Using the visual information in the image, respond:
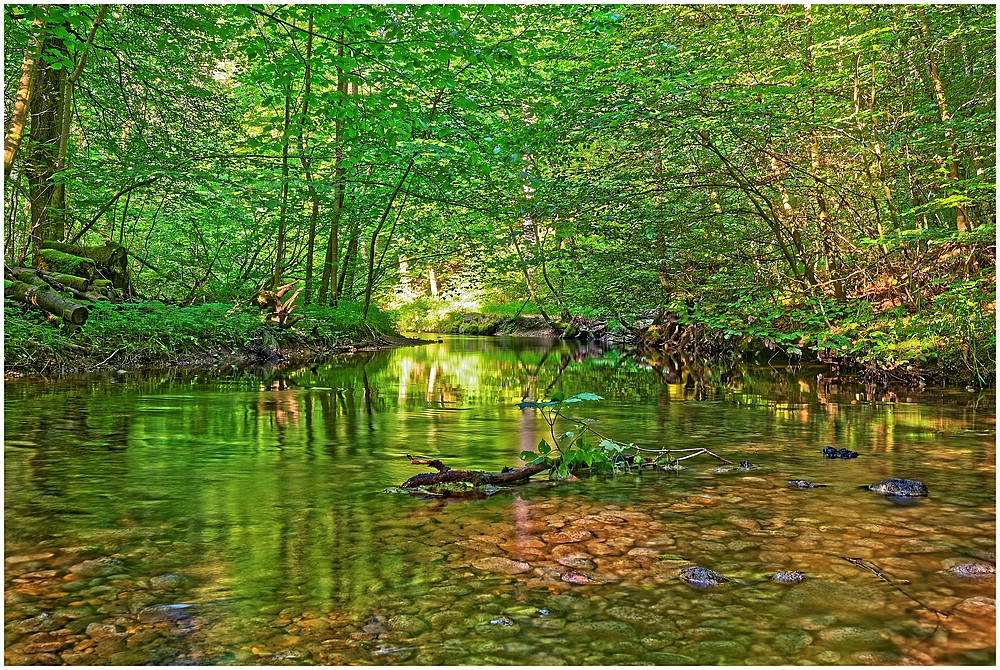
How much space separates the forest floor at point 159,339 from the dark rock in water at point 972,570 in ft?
32.7

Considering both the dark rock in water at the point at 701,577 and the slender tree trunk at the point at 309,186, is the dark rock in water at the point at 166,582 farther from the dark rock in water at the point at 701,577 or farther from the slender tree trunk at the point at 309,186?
the slender tree trunk at the point at 309,186

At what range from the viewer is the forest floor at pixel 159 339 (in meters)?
9.60

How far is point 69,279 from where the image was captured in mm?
11352

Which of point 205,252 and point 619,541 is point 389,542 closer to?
point 619,541

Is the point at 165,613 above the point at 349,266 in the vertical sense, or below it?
below

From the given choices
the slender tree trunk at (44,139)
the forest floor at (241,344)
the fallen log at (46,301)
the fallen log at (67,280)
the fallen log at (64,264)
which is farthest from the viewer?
the fallen log at (64,264)

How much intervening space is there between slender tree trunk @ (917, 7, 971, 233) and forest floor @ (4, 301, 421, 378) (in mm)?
10745

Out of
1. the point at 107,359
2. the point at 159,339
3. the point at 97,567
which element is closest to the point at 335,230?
the point at 159,339

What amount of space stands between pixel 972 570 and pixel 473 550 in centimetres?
171

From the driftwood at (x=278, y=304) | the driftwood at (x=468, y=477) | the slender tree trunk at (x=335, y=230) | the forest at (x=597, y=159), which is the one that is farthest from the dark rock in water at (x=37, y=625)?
the driftwood at (x=278, y=304)

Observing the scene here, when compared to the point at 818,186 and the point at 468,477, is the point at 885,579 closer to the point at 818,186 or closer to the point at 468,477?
the point at 468,477

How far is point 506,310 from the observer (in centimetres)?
3244

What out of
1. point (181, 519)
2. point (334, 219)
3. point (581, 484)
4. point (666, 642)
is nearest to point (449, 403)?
point (581, 484)

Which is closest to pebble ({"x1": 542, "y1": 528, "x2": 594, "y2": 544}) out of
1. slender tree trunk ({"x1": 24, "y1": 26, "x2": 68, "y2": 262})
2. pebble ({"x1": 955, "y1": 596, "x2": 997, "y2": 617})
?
pebble ({"x1": 955, "y1": 596, "x2": 997, "y2": 617})
